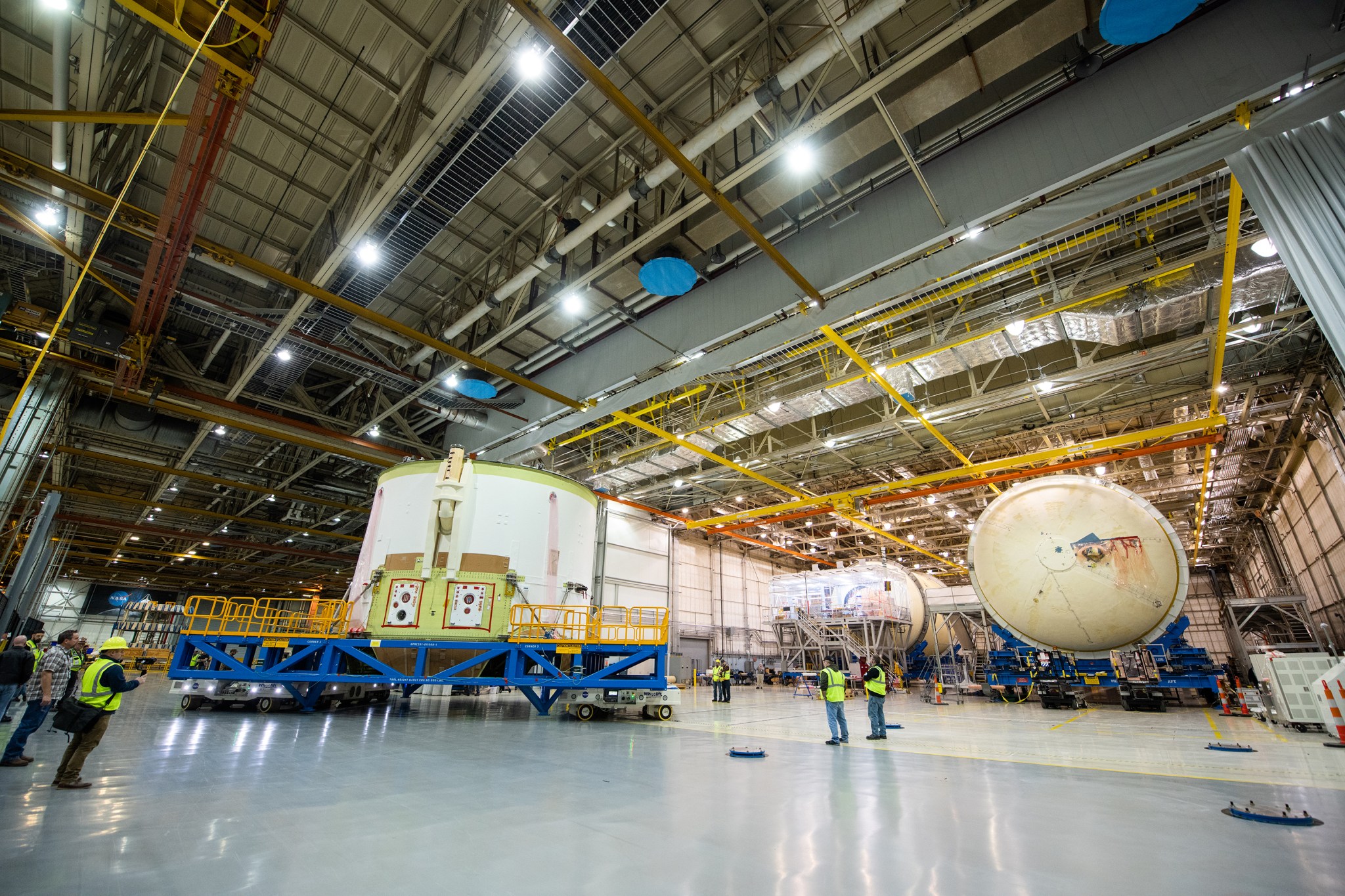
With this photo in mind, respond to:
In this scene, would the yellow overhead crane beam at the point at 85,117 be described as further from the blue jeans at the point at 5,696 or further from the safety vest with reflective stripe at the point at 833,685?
the safety vest with reflective stripe at the point at 833,685

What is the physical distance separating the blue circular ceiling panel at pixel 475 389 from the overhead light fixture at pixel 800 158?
879cm

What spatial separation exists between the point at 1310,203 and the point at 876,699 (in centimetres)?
873

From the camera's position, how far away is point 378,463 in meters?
19.3

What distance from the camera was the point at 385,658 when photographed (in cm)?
1314

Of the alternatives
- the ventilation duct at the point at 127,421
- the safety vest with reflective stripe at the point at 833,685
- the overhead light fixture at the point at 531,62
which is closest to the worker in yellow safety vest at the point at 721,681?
the safety vest with reflective stripe at the point at 833,685

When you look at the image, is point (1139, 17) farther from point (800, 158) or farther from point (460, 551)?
point (460, 551)

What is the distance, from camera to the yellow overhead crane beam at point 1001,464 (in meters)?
16.2

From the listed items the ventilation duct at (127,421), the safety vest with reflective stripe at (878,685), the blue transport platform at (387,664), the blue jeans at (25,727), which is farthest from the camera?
the ventilation duct at (127,421)

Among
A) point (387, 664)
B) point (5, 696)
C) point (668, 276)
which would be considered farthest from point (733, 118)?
point (387, 664)

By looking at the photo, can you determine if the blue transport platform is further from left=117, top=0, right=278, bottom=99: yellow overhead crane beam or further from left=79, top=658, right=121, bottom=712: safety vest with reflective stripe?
left=117, top=0, right=278, bottom=99: yellow overhead crane beam

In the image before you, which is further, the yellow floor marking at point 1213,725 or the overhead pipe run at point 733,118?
the yellow floor marking at point 1213,725

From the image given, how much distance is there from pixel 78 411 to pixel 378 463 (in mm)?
8103

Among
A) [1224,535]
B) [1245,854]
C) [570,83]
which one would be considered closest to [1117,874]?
[1245,854]

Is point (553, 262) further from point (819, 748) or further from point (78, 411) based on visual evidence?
point (78, 411)
